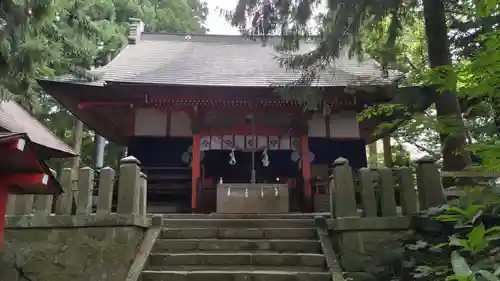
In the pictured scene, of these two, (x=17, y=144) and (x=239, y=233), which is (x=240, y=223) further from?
(x=17, y=144)

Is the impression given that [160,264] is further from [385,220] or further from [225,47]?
[225,47]

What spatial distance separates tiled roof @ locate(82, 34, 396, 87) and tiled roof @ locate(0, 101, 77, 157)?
1638 millimetres

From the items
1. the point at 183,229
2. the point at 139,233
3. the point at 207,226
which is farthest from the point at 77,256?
the point at 207,226

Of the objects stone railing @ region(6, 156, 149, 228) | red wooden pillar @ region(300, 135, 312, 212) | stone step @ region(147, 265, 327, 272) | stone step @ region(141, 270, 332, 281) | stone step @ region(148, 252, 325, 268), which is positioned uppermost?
red wooden pillar @ region(300, 135, 312, 212)

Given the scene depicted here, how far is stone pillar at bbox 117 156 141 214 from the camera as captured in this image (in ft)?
18.6

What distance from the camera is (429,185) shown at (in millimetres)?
5355

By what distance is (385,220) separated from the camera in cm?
527

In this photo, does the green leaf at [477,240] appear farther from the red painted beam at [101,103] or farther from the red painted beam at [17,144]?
the red painted beam at [101,103]

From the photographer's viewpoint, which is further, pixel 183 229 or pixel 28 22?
pixel 183 229

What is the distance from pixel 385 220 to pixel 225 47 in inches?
407

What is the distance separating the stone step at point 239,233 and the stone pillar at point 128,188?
71 cm

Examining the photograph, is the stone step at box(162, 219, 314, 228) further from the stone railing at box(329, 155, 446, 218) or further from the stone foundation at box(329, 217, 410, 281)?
the stone foundation at box(329, 217, 410, 281)

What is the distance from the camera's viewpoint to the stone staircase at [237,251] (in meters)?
5.00

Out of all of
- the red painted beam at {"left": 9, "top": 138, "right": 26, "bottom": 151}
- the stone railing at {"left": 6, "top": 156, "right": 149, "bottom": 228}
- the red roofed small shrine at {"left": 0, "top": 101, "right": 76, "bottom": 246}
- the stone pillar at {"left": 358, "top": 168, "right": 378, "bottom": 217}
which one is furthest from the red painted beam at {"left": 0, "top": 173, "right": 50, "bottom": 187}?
the stone pillar at {"left": 358, "top": 168, "right": 378, "bottom": 217}
